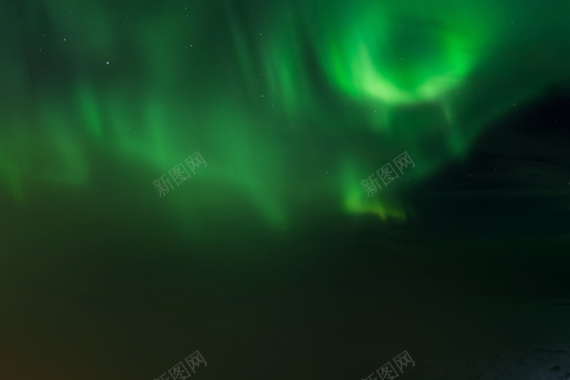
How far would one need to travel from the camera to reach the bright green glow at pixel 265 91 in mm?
2064

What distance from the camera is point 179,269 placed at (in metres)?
2.15

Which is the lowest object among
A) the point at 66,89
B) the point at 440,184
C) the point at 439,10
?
the point at 440,184

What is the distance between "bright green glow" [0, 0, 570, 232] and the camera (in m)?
2.06

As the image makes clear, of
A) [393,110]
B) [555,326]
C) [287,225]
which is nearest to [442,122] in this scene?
A: [393,110]

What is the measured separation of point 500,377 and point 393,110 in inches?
42.6

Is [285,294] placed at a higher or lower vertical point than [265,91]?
lower

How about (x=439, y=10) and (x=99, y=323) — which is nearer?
(x=439, y=10)

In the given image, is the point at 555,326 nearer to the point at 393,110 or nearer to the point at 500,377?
the point at 500,377

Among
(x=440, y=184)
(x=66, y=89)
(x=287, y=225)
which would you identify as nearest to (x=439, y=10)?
(x=440, y=184)

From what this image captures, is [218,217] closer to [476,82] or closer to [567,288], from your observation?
[476,82]

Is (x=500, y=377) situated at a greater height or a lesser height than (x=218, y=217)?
lesser

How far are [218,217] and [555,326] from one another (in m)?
1.34

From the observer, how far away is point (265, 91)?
2.09 metres

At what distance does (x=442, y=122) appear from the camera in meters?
2.09
